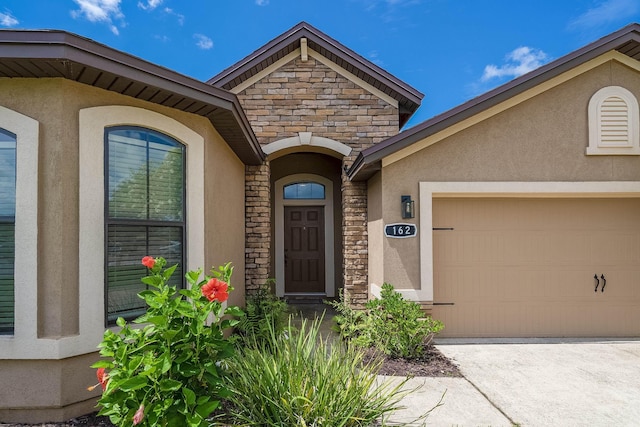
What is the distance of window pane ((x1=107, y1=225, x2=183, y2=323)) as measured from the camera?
372 cm

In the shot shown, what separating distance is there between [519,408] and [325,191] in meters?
6.50

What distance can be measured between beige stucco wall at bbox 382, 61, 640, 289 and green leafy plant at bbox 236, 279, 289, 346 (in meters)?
2.16

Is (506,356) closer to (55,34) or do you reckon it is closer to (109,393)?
(109,393)

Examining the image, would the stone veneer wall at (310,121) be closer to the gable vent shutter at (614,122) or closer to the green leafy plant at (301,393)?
the gable vent shutter at (614,122)

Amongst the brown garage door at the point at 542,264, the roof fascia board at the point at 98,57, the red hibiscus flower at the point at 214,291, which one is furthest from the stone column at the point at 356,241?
the red hibiscus flower at the point at 214,291

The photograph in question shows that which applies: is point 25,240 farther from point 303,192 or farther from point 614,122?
point 614,122

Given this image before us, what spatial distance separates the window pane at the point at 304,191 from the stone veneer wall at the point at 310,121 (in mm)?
2034

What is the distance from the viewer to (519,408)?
3.65m

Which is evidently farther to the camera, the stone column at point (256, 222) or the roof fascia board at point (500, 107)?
the stone column at point (256, 222)

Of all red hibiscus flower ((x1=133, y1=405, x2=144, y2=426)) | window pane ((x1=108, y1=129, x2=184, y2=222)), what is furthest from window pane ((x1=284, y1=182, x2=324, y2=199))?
red hibiscus flower ((x1=133, y1=405, x2=144, y2=426))

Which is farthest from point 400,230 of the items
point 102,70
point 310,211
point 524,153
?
point 102,70

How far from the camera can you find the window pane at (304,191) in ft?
31.0

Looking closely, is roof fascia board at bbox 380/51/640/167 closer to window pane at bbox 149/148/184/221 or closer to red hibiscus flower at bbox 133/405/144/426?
window pane at bbox 149/148/184/221

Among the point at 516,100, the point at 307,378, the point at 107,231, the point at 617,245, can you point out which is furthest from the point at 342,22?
the point at 307,378
